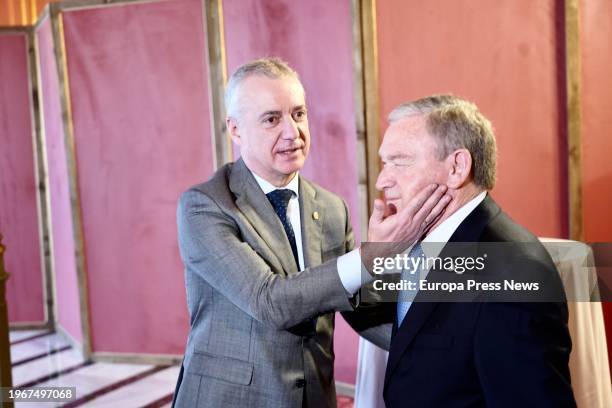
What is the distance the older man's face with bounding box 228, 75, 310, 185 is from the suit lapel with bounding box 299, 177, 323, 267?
9 cm

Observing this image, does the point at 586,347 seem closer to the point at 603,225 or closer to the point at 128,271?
the point at 603,225

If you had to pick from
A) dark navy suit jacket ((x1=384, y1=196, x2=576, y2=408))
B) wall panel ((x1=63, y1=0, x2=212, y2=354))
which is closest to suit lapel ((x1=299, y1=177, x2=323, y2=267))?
dark navy suit jacket ((x1=384, y1=196, x2=576, y2=408))

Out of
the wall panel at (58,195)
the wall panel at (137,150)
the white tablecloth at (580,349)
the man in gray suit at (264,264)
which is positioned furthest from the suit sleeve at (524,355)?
the wall panel at (58,195)

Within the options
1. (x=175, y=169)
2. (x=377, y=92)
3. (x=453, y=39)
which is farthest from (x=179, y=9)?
(x=453, y=39)

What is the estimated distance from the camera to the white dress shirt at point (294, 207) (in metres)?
1.69

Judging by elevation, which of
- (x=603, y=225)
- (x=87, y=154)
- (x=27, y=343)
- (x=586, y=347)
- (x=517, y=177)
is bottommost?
(x=27, y=343)

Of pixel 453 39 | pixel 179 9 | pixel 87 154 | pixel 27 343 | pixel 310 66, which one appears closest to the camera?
pixel 453 39

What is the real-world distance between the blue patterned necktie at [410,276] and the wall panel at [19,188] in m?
4.76

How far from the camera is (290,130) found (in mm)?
1658

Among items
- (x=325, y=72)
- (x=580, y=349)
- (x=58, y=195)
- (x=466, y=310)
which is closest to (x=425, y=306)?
(x=466, y=310)

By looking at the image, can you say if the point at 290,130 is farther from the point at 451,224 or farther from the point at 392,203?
the point at 451,224

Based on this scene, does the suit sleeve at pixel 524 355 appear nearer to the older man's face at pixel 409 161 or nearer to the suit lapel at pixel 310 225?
the older man's face at pixel 409 161

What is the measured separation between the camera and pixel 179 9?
4316 millimetres

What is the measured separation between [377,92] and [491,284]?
244 centimetres
